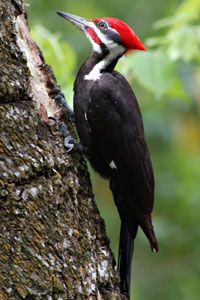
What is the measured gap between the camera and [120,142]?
3588 millimetres

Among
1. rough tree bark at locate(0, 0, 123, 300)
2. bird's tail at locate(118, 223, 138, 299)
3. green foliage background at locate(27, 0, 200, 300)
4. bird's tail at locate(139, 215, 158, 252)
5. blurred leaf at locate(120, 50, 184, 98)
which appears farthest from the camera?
green foliage background at locate(27, 0, 200, 300)

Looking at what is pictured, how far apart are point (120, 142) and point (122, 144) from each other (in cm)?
1

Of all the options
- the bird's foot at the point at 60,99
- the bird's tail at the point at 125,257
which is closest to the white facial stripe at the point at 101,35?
the bird's foot at the point at 60,99

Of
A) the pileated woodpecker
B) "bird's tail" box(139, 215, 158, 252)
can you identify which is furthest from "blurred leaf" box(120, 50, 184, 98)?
"bird's tail" box(139, 215, 158, 252)

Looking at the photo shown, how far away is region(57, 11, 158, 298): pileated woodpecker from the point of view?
3.52m

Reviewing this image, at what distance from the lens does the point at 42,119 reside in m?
2.96

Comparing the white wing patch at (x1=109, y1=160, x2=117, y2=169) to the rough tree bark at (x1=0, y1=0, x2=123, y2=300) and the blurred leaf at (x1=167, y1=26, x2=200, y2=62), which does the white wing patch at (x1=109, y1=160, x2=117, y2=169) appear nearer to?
the rough tree bark at (x1=0, y1=0, x2=123, y2=300)

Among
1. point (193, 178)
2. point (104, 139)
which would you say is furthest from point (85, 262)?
point (193, 178)

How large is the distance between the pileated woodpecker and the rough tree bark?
0.50 m

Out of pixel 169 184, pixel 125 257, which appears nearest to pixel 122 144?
pixel 125 257

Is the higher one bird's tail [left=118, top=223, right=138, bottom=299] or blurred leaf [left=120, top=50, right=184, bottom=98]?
blurred leaf [left=120, top=50, right=184, bottom=98]

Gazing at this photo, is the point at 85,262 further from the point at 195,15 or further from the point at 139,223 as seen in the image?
the point at 195,15

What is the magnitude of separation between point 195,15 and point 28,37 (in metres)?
1.13

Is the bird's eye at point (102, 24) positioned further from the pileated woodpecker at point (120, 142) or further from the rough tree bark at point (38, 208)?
the rough tree bark at point (38, 208)
